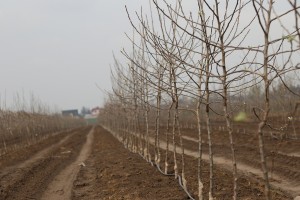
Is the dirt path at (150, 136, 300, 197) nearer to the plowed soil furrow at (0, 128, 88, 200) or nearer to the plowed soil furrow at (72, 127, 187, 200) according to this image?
the plowed soil furrow at (72, 127, 187, 200)

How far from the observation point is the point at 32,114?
3594cm

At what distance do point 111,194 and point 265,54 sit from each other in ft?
19.9

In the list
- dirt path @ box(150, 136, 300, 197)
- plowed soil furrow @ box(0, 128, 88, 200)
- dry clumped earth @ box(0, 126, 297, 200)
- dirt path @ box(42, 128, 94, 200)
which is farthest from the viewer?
plowed soil furrow @ box(0, 128, 88, 200)

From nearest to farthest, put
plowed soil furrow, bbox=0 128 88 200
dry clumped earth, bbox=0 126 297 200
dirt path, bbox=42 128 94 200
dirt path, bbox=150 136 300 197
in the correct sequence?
dry clumped earth, bbox=0 126 297 200, dirt path, bbox=150 136 300 197, dirt path, bbox=42 128 94 200, plowed soil furrow, bbox=0 128 88 200

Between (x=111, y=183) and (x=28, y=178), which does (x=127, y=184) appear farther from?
(x=28, y=178)

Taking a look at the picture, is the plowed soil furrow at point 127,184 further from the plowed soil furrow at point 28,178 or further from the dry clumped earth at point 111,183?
the plowed soil furrow at point 28,178

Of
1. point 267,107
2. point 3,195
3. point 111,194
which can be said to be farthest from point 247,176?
point 267,107

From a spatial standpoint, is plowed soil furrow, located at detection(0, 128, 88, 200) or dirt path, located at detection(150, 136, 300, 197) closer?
dirt path, located at detection(150, 136, 300, 197)

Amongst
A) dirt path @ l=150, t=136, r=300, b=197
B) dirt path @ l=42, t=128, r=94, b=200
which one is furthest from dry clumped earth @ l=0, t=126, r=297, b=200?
dirt path @ l=150, t=136, r=300, b=197

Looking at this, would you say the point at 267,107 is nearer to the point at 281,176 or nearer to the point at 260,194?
the point at 260,194

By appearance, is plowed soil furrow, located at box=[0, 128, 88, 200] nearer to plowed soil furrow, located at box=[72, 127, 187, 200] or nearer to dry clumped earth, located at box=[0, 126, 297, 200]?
dry clumped earth, located at box=[0, 126, 297, 200]

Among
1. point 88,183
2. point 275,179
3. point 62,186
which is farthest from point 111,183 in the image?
point 275,179

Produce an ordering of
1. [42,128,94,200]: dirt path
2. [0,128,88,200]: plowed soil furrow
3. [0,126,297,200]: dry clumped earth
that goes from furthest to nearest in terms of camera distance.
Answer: [0,128,88,200]: plowed soil furrow, [42,128,94,200]: dirt path, [0,126,297,200]: dry clumped earth

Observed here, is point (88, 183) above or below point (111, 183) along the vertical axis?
below
